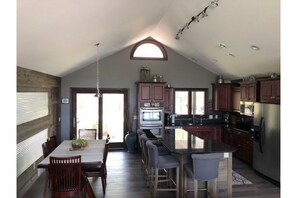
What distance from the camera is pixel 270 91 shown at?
212 inches

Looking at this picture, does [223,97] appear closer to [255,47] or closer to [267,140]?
[267,140]

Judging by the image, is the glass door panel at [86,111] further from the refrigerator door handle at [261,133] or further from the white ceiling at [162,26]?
the refrigerator door handle at [261,133]

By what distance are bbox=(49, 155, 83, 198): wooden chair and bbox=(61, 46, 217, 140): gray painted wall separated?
4.43 meters

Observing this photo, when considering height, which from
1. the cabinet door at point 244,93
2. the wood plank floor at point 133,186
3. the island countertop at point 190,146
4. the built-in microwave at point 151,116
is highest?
the cabinet door at point 244,93

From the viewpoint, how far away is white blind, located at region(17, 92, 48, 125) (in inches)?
161

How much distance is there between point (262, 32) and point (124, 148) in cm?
551

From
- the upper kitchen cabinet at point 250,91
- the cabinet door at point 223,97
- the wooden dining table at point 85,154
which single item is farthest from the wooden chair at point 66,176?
the cabinet door at point 223,97

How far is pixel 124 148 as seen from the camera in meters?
7.86

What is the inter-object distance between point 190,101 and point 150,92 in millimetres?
1676

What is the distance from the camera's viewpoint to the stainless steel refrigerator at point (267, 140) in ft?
15.9

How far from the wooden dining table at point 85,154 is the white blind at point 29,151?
507 mm

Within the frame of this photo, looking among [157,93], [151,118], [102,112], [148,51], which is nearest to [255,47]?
[157,93]
